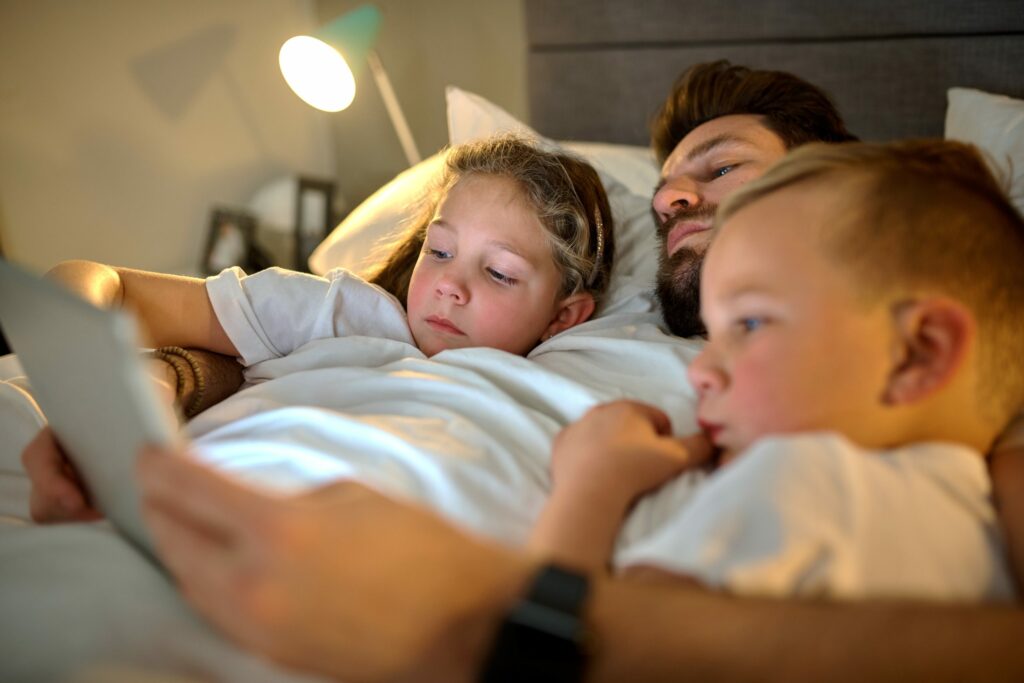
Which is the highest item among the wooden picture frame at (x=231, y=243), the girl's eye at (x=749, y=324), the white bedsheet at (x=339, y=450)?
the girl's eye at (x=749, y=324)

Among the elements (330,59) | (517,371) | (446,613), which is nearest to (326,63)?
(330,59)

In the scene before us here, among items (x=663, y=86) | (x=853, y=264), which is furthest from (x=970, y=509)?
(x=663, y=86)

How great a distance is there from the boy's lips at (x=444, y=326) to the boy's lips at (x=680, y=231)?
0.38 meters

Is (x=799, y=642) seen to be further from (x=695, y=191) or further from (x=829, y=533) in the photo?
(x=695, y=191)

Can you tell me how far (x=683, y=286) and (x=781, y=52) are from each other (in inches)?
38.2

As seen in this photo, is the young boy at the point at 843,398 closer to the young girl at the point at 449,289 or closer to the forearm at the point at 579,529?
the forearm at the point at 579,529

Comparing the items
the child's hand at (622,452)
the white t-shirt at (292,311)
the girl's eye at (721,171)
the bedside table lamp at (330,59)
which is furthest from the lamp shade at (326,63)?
the child's hand at (622,452)

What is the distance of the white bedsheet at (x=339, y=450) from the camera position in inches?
27.0

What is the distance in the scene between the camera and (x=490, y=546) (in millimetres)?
586

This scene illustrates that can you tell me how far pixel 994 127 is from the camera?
5.09 feet

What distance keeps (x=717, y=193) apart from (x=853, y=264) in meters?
0.68

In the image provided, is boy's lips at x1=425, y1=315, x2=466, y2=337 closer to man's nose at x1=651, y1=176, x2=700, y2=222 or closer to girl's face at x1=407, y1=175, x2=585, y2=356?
girl's face at x1=407, y1=175, x2=585, y2=356

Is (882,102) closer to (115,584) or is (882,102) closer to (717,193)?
(717,193)

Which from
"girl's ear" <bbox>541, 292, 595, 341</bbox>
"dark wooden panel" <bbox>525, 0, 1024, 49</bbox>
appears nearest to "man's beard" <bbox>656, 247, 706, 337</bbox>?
"girl's ear" <bbox>541, 292, 595, 341</bbox>
